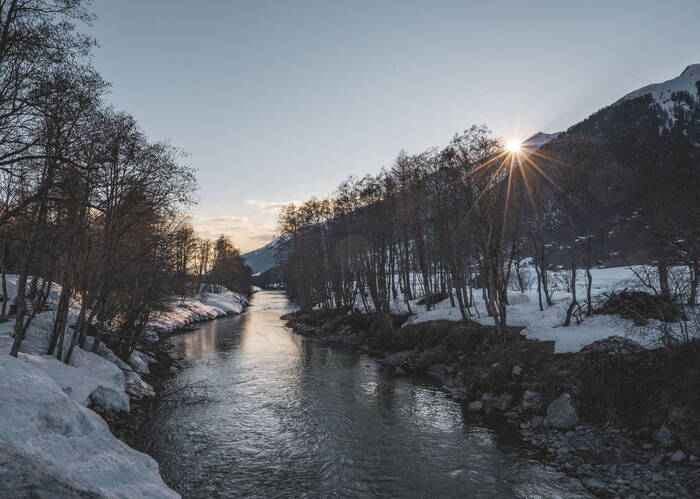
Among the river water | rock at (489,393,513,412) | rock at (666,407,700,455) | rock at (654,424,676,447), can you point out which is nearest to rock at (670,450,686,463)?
rock at (666,407,700,455)

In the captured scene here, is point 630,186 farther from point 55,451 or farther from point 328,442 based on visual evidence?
point 55,451

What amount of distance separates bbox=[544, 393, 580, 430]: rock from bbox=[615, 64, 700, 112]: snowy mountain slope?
183691 millimetres

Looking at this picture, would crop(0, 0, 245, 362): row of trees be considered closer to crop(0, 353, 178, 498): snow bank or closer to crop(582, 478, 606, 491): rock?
crop(0, 353, 178, 498): snow bank

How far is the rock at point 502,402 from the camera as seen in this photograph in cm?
1548

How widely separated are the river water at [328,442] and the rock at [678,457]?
2917 millimetres

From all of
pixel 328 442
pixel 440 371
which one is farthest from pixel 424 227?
pixel 328 442

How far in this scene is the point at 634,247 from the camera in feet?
52.2

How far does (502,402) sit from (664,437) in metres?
5.97

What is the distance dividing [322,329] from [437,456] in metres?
28.6

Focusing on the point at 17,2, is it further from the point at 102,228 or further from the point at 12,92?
the point at 102,228

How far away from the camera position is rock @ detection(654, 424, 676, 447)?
1029 cm

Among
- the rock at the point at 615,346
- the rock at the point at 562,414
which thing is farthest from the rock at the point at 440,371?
the rock at the point at 615,346

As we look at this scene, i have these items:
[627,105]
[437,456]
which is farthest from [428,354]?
[627,105]

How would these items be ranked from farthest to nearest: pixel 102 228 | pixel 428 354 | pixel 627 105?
pixel 627 105 < pixel 428 354 < pixel 102 228
